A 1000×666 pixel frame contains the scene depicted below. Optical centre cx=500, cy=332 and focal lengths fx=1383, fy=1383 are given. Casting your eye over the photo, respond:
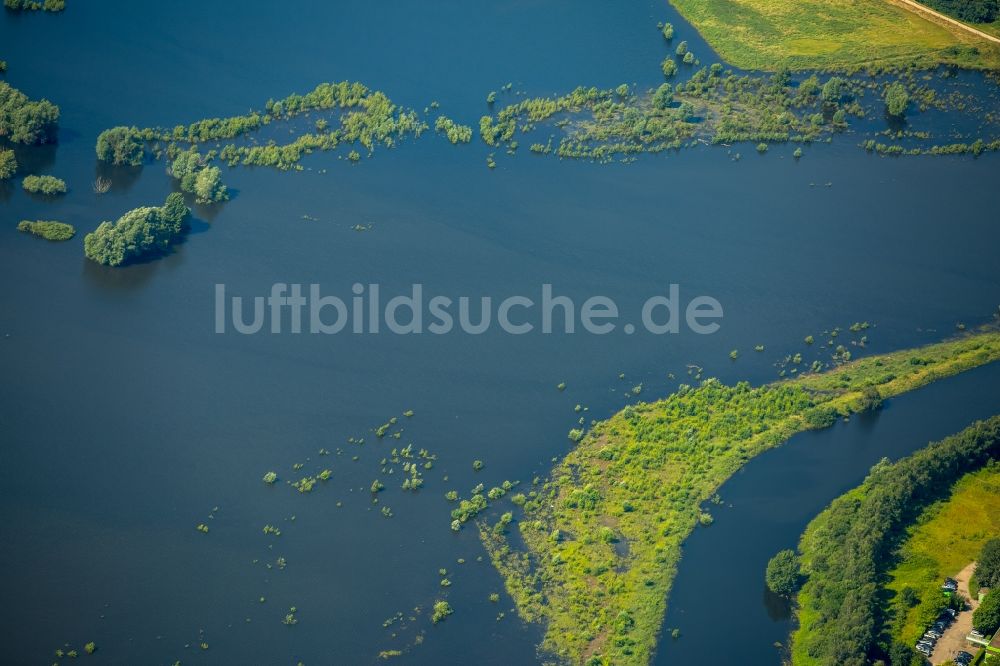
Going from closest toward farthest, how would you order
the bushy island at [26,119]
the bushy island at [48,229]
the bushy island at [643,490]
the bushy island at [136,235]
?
the bushy island at [643,490]
the bushy island at [136,235]
the bushy island at [48,229]
the bushy island at [26,119]

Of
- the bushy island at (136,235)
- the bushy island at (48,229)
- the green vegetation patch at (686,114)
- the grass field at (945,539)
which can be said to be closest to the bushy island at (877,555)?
the grass field at (945,539)

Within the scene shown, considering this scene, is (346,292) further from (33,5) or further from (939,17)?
(939,17)

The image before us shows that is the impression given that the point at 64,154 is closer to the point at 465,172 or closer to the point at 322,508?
the point at 465,172

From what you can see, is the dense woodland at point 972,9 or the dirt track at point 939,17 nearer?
the dirt track at point 939,17

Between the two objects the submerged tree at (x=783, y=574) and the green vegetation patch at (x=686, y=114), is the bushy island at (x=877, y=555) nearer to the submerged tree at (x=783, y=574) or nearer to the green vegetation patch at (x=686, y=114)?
the submerged tree at (x=783, y=574)

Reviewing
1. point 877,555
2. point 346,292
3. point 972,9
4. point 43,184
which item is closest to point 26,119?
point 43,184

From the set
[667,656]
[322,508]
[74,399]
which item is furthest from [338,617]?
[74,399]
